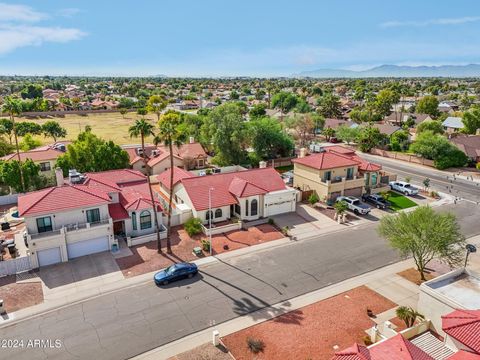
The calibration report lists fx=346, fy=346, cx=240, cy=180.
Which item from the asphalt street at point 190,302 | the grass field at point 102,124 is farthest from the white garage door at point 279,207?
the grass field at point 102,124

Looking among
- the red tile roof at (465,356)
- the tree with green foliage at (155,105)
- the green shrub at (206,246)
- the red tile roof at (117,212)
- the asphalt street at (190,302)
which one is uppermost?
the tree with green foliage at (155,105)

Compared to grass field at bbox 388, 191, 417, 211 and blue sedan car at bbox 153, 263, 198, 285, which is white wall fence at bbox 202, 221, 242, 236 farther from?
grass field at bbox 388, 191, 417, 211

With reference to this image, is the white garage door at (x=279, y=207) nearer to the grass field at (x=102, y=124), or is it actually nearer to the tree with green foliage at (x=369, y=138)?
the tree with green foliage at (x=369, y=138)

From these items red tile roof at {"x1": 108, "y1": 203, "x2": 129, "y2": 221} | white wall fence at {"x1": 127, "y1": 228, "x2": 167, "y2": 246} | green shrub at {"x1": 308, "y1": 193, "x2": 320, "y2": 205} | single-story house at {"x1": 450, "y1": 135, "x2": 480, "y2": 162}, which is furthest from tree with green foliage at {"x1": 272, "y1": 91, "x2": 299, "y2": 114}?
white wall fence at {"x1": 127, "y1": 228, "x2": 167, "y2": 246}

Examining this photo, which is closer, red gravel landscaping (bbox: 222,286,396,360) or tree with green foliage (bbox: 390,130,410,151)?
red gravel landscaping (bbox: 222,286,396,360)

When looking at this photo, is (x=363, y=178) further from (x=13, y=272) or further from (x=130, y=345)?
(x=13, y=272)

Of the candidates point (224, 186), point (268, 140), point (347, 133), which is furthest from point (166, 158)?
point (347, 133)

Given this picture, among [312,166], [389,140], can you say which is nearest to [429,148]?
[389,140]
